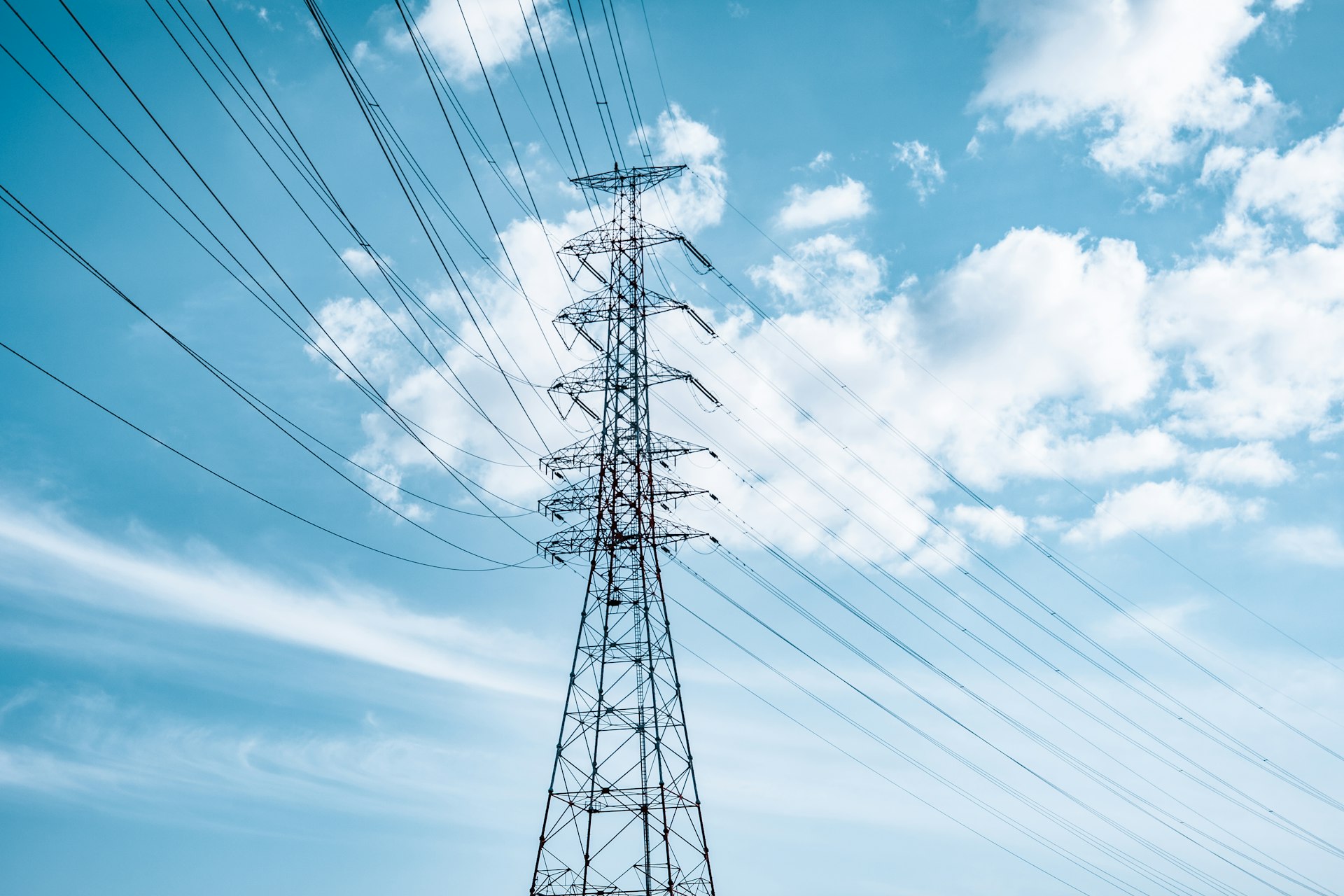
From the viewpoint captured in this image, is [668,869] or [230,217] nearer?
[230,217]

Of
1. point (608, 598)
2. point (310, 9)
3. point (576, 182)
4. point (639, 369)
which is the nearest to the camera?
point (310, 9)

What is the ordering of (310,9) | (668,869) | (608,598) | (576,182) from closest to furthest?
(310,9) < (668,869) < (608,598) < (576,182)

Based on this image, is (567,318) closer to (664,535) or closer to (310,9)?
(664,535)

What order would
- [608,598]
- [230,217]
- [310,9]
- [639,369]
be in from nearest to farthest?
[310,9] < [230,217] < [608,598] < [639,369]

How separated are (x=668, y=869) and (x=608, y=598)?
8.15m

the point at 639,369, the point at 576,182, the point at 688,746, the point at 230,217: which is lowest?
the point at 688,746

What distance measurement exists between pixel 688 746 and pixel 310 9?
22.6 metres

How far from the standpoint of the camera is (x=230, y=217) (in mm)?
16953

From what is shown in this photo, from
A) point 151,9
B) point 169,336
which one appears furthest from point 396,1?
point 169,336

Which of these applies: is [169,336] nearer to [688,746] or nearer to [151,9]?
[151,9]

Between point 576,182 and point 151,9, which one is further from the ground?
point 576,182

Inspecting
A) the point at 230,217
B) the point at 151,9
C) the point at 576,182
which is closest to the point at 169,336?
the point at 230,217

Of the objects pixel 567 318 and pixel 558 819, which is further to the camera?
pixel 567 318

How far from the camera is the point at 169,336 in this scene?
17578mm
